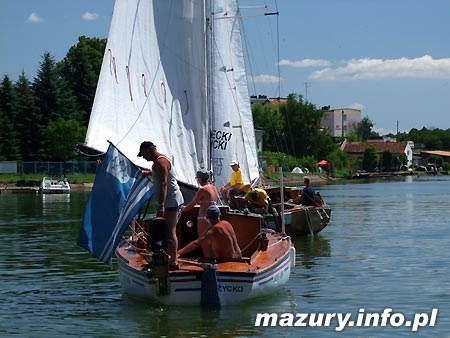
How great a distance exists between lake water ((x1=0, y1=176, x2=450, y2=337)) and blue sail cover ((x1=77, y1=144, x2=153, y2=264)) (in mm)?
1037

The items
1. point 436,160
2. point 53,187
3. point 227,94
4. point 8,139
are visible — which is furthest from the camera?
point 436,160

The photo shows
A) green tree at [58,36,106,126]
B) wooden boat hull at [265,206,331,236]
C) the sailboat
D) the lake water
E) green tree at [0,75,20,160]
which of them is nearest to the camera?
the lake water

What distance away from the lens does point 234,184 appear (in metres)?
25.2

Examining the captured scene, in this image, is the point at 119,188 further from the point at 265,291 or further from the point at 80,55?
the point at 80,55

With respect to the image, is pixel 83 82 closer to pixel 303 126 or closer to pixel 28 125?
pixel 28 125

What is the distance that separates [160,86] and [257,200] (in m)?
4.30

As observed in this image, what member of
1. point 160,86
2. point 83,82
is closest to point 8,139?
point 83,82

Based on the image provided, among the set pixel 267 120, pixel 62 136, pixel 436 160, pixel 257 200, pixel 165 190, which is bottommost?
pixel 436 160

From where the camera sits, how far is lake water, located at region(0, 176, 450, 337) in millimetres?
14289

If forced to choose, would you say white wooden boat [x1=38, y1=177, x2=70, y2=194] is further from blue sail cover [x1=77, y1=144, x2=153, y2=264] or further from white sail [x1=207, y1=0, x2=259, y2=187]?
blue sail cover [x1=77, y1=144, x2=153, y2=264]

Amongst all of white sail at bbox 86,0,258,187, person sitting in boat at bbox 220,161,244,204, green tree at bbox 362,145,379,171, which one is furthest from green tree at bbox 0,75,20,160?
green tree at bbox 362,145,379,171

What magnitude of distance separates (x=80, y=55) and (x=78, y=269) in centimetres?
6865

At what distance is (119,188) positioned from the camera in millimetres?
16094

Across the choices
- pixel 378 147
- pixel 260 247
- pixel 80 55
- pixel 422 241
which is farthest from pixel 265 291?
pixel 378 147
